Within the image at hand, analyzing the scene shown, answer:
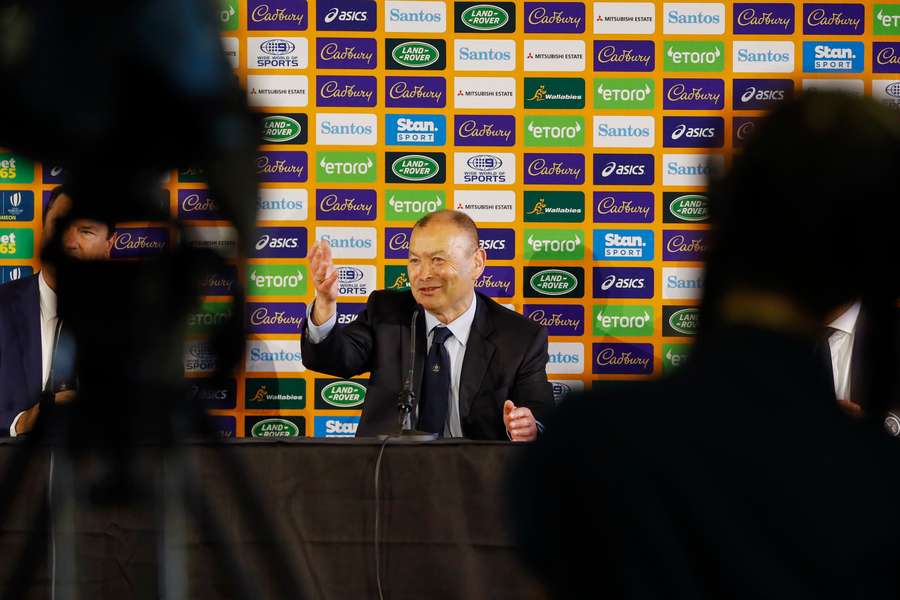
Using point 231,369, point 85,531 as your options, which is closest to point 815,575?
point 231,369

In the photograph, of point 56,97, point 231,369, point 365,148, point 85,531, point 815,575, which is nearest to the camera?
point 815,575

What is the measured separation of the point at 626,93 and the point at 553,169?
0.53m

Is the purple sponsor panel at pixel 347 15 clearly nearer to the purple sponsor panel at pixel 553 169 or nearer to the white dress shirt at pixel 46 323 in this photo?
the purple sponsor panel at pixel 553 169

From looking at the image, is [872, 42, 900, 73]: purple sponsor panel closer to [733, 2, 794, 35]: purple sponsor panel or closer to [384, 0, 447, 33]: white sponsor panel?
[733, 2, 794, 35]: purple sponsor panel

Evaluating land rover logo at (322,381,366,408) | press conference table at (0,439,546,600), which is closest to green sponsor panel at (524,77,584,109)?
land rover logo at (322,381,366,408)

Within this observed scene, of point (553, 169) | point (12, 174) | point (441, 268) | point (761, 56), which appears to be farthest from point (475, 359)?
point (12, 174)

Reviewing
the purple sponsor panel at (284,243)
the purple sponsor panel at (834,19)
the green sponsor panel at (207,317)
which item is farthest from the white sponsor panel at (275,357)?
the green sponsor panel at (207,317)

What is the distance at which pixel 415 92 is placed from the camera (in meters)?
4.96

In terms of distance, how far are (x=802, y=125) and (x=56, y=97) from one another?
26.3 inches

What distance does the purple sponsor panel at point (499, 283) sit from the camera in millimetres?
4898

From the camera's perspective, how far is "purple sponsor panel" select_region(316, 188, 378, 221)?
4.94 metres

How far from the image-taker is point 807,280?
29.5 inches

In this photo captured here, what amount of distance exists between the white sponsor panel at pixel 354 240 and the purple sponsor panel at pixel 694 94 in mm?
1625

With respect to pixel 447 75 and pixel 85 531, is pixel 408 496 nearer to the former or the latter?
pixel 85 531
